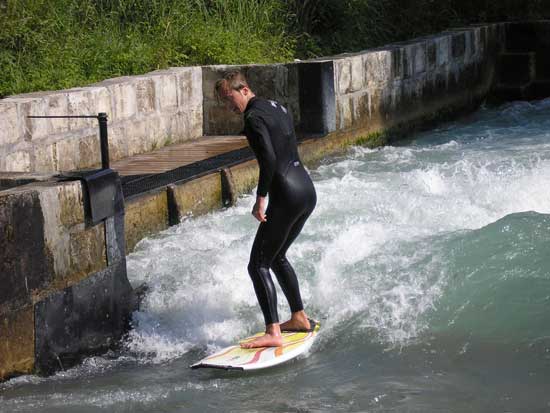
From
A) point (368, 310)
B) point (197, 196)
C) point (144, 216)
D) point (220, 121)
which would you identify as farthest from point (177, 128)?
point (368, 310)

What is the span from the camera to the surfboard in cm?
727

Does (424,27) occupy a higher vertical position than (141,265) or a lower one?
higher

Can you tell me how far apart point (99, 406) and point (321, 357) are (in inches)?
64.6

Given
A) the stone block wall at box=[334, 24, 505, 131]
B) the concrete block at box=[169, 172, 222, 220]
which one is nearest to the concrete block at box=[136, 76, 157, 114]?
the concrete block at box=[169, 172, 222, 220]

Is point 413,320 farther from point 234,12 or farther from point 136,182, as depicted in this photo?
point 234,12

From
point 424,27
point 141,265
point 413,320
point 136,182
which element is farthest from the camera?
point 424,27

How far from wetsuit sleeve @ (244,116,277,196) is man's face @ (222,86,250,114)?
0.12 metres

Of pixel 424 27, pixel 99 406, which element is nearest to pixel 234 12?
pixel 424 27

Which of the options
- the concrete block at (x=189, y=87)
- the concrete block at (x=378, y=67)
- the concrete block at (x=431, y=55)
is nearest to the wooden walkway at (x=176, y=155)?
the concrete block at (x=189, y=87)

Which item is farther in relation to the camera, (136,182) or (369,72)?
(369,72)

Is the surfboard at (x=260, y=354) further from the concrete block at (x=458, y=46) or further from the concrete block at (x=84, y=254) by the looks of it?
the concrete block at (x=458, y=46)

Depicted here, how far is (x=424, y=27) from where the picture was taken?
1952 cm

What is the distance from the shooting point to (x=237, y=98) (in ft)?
23.7

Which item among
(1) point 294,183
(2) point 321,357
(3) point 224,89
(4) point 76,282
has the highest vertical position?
(3) point 224,89
